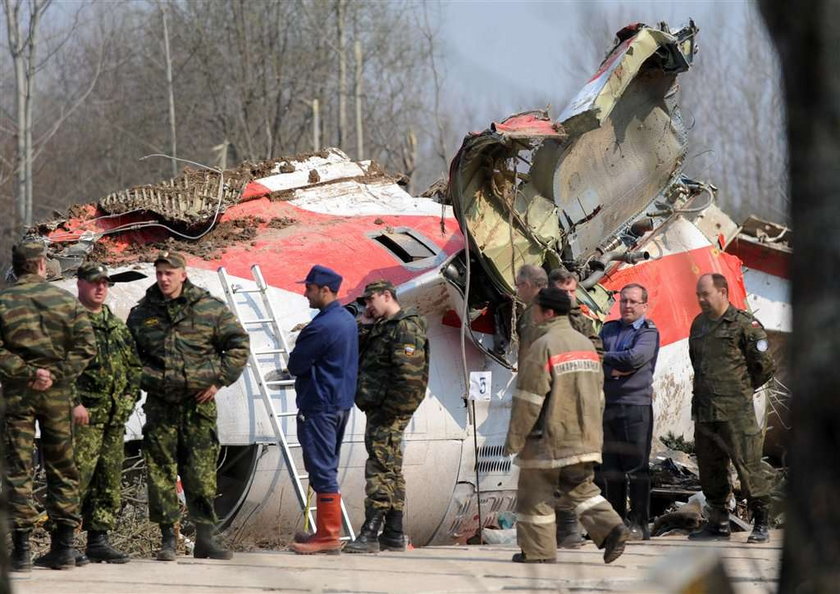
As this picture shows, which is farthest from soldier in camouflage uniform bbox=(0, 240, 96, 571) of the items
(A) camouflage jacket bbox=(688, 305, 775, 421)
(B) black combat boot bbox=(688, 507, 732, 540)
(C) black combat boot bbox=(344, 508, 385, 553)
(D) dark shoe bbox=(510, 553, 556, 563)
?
(B) black combat boot bbox=(688, 507, 732, 540)

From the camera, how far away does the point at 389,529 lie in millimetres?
8930

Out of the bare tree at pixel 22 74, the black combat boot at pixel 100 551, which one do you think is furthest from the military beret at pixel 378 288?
the bare tree at pixel 22 74

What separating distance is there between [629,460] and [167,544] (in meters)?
3.54

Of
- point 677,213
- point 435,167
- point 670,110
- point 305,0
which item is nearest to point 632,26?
point 670,110

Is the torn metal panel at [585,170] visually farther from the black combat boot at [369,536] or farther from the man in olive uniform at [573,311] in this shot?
the black combat boot at [369,536]

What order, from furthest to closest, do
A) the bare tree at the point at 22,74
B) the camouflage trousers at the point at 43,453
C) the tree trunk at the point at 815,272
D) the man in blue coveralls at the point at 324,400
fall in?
the bare tree at the point at 22,74, the man in blue coveralls at the point at 324,400, the camouflage trousers at the point at 43,453, the tree trunk at the point at 815,272

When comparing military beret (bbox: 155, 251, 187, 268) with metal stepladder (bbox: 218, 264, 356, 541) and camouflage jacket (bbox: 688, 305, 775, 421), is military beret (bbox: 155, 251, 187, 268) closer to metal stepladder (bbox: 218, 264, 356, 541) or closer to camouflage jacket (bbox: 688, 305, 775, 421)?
metal stepladder (bbox: 218, 264, 356, 541)

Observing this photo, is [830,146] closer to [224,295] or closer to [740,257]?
[224,295]

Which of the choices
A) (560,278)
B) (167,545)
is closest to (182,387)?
(167,545)

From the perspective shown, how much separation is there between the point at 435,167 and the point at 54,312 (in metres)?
36.2

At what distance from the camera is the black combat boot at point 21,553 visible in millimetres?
7418

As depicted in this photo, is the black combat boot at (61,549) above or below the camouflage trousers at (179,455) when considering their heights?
below

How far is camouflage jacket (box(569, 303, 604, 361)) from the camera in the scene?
939 cm

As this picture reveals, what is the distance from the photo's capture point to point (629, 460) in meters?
9.78
